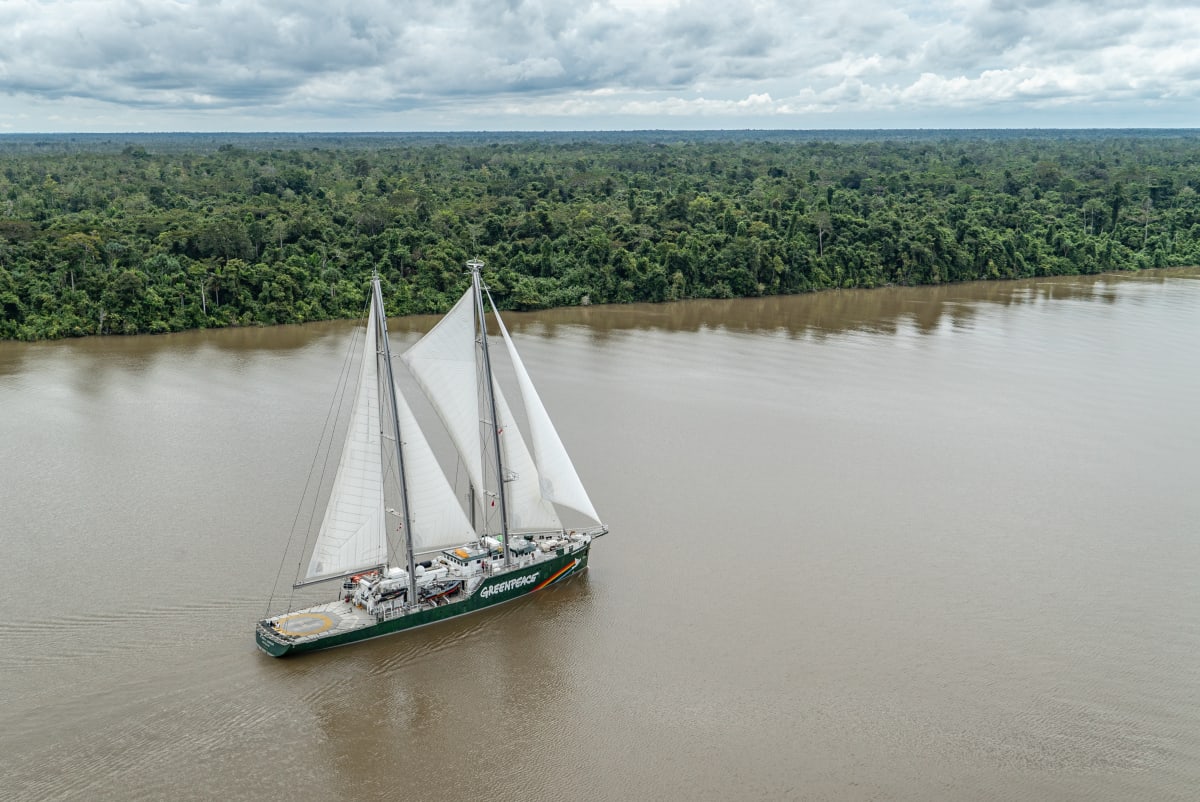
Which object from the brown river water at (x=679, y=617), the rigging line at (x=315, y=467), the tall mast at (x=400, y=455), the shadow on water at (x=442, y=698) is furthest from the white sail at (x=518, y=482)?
the rigging line at (x=315, y=467)

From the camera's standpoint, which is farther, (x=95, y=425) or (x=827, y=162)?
(x=827, y=162)

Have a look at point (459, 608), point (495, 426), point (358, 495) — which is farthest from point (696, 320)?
point (358, 495)

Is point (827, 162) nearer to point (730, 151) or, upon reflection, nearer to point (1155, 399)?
point (730, 151)

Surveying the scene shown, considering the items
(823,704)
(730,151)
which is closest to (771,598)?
(823,704)

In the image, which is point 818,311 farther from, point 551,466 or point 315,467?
point 551,466

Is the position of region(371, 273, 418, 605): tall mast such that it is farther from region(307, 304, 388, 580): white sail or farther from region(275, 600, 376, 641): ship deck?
region(275, 600, 376, 641): ship deck

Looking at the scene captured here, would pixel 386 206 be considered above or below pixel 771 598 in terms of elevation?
above
